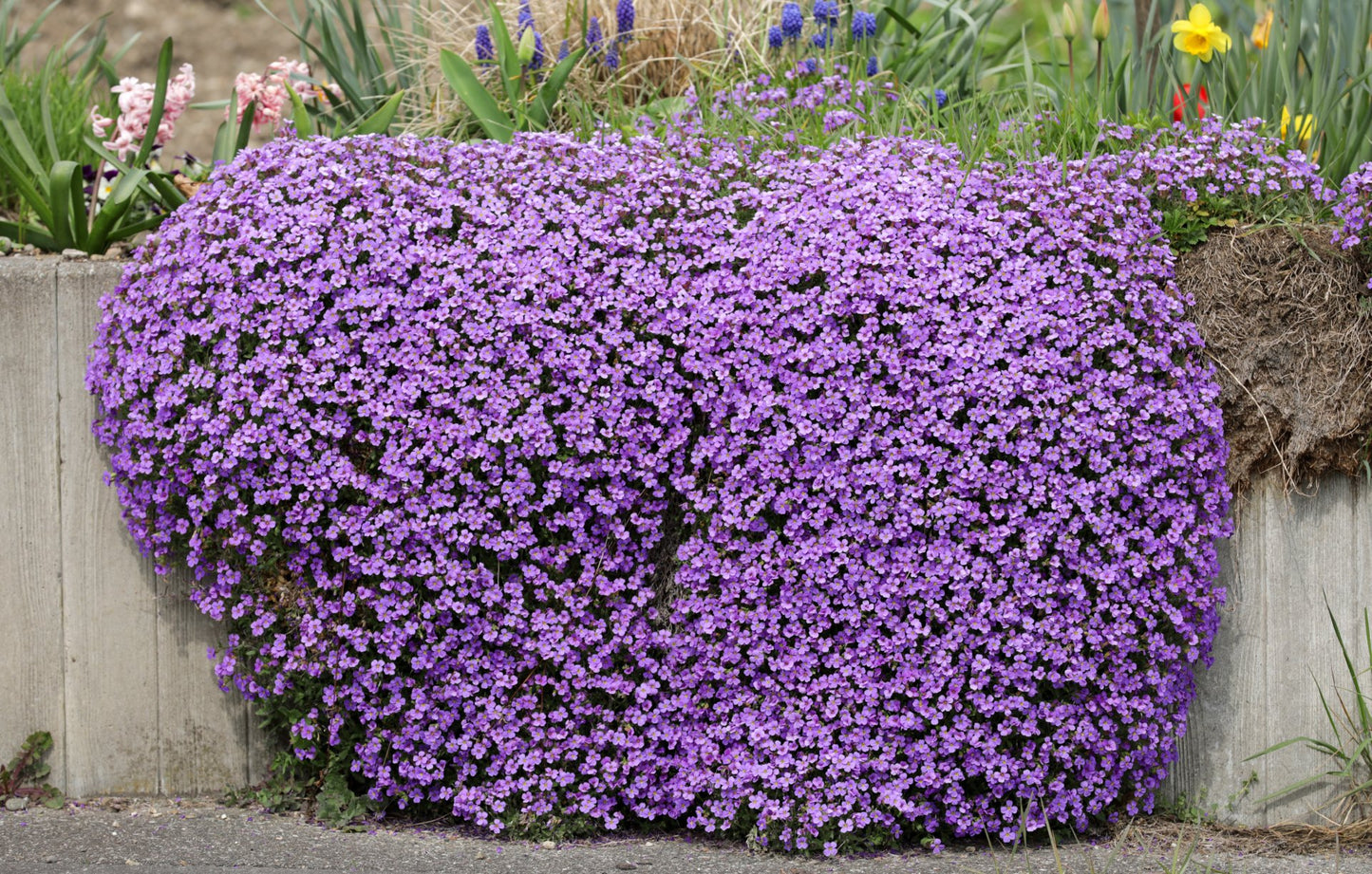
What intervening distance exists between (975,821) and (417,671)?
137 centimetres

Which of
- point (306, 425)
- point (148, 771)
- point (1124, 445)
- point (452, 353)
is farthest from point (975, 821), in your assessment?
point (148, 771)

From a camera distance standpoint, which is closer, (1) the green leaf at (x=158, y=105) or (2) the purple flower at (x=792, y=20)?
(1) the green leaf at (x=158, y=105)

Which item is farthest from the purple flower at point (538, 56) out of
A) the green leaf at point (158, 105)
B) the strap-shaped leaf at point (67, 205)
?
the strap-shaped leaf at point (67, 205)

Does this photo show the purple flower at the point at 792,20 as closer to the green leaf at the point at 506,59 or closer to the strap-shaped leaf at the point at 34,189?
the green leaf at the point at 506,59

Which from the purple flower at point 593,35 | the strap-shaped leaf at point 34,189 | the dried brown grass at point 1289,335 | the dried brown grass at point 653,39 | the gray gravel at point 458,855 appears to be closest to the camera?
the gray gravel at point 458,855

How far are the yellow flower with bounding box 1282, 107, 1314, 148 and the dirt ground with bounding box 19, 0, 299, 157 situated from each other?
8.98 metres

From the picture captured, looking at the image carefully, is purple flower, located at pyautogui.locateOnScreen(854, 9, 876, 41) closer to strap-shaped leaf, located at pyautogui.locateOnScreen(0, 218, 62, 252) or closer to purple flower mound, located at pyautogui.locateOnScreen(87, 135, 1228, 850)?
purple flower mound, located at pyautogui.locateOnScreen(87, 135, 1228, 850)

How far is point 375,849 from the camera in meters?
2.87

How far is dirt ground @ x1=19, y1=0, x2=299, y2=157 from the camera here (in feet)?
35.1

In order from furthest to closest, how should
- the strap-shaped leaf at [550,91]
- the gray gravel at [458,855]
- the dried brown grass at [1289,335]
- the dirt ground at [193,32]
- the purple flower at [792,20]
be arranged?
the dirt ground at [193,32] → the purple flower at [792,20] → the strap-shaped leaf at [550,91] → the dried brown grass at [1289,335] → the gray gravel at [458,855]

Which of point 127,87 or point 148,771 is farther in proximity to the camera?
point 127,87

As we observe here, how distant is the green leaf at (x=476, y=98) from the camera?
366cm

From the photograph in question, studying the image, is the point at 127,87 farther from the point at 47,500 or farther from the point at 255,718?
the point at 255,718

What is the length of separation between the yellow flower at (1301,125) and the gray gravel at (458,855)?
1907 mm
